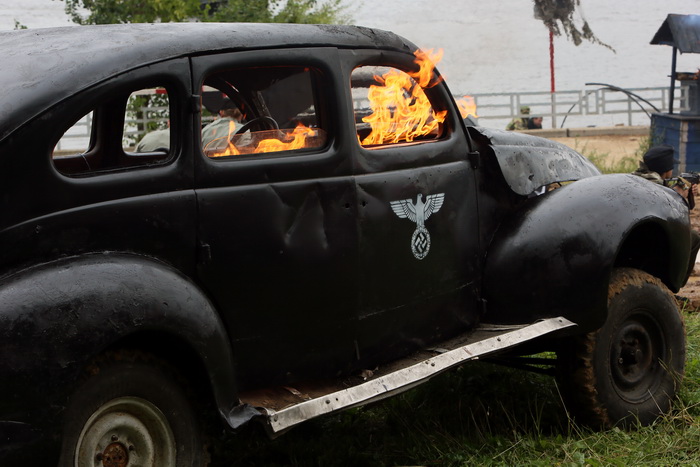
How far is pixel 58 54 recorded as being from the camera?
3371 mm

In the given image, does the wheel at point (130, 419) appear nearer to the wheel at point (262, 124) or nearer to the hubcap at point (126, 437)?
the hubcap at point (126, 437)

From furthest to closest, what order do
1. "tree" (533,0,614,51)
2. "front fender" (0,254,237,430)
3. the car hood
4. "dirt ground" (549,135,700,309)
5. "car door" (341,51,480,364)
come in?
1. "tree" (533,0,614,51)
2. "dirt ground" (549,135,700,309)
3. the car hood
4. "car door" (341,51,480,364)
5. "front fender" (0,254,237,430)

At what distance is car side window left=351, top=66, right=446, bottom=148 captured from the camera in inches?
176

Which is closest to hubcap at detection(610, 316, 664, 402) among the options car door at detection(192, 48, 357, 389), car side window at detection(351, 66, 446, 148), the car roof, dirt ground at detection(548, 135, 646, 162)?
car side window at detection(351, 66, 446, 148)

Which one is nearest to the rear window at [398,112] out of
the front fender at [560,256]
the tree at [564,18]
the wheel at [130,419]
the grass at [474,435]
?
the front fender at [560,256]

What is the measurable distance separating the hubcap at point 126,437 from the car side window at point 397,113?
163cm

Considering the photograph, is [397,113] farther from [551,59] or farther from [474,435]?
[551,59]

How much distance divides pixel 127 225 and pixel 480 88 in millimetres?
29393

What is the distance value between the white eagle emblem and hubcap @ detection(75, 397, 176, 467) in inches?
55.6

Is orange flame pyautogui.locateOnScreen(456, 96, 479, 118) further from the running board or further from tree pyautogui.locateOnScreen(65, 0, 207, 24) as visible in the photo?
tree pyautogui.locateOnScreen(65, 0, 207, 24)

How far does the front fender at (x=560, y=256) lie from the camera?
4676 mm

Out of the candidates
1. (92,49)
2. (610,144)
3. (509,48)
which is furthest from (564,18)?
(92,49)

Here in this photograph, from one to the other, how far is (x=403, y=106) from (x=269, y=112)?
64 centimetres

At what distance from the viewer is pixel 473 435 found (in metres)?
4.86
